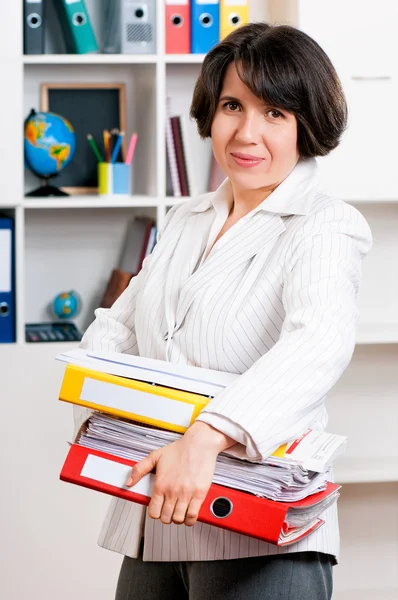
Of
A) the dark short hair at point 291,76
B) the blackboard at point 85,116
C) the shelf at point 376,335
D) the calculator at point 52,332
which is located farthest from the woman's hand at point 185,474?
the blackboard at point 85,116

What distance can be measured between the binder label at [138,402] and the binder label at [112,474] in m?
0.07

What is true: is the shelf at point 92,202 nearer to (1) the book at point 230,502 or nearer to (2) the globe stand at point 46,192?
(2) the globe stand at point 46,192

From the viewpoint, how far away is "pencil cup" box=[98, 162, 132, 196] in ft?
8.67

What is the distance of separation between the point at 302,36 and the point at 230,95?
0.42 ft

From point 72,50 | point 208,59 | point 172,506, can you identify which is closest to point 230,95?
point 208,59

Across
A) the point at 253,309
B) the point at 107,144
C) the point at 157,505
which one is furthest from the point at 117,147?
the point at 157,505

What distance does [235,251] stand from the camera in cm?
115

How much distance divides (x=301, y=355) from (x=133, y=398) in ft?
0.69

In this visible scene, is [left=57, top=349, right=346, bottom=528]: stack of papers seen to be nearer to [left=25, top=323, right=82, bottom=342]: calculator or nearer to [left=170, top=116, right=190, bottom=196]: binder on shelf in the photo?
[left=25, top=323, right=82, bottom=342]: calculator

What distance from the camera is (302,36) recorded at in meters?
1.12

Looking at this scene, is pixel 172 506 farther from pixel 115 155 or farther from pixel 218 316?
pixel 115 155

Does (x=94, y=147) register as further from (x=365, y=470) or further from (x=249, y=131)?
(x=249, y=131)

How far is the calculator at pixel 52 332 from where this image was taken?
2.58 m

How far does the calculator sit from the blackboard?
1.53 ft
